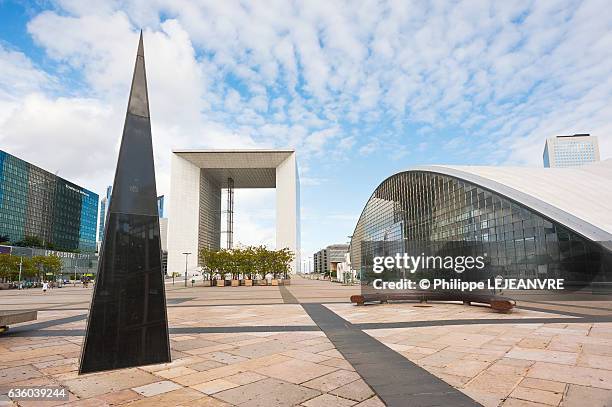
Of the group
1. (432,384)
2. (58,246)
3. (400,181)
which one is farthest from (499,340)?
(58,246)

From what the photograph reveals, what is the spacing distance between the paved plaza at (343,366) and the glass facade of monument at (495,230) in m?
14.1

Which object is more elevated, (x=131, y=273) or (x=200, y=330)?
(x=131, y=273)

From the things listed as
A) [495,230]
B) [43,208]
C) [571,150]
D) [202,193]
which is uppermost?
[571,150]

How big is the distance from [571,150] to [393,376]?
8371 inches

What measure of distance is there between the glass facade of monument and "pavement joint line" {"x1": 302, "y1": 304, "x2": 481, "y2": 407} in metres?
15.5

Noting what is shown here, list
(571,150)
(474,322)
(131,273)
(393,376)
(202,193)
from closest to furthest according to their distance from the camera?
(393,376) < (131,273) < (474,322) < (202,193) < (571,150)

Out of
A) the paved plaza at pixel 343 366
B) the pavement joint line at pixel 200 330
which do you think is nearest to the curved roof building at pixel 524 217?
the pavement joint line at pixel 200 330

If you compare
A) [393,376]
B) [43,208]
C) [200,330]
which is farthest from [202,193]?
[393,376]

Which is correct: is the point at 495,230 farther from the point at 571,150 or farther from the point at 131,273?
the point at 571,150

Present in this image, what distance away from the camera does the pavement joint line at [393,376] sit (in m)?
4.95

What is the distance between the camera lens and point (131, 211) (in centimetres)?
729

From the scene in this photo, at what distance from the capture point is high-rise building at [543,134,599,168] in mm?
175750

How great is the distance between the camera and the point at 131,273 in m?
7.05

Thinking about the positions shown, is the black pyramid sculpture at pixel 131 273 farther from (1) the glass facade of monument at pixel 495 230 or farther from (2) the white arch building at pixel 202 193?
(2) the white arch building at pixel 202 193
